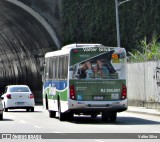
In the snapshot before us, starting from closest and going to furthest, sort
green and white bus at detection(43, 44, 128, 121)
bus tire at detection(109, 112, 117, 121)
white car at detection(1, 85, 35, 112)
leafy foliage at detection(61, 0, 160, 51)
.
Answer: green and white bus at detection(43, 44, 128, 121) → bus tire at detection(109, 112, 117, 121) → white car at detection(1, 85, 35, 112) → leafy foliage at detection(61, 0, 160, 51)

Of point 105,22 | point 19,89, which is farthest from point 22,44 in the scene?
point 19,89

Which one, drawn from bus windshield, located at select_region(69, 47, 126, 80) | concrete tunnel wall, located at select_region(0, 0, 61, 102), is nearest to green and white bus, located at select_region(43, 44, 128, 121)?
bus windshield, located at select_region(69, 47, 126, 80)

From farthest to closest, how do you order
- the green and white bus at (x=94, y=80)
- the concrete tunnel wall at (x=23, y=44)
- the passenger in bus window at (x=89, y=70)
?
the concrete tunnel wall at (x=23, y=44), the passenger in bus window at (x=89, y=70), the green and white bus at (x=94, y=80)

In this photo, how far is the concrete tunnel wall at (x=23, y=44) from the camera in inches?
2050

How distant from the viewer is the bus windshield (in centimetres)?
2667

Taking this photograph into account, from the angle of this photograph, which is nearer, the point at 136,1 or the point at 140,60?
the point at 140,60

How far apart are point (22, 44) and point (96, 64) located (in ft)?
108

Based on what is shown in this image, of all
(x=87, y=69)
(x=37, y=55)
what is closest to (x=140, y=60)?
(x=87, y=69)

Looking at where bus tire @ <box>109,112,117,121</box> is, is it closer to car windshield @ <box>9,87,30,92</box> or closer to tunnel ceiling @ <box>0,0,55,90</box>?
car windshield @ <box>9,87,30,92</box>

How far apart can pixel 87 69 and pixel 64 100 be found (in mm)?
1598

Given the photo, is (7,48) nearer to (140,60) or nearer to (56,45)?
(56,45)

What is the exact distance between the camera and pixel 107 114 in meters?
28.2

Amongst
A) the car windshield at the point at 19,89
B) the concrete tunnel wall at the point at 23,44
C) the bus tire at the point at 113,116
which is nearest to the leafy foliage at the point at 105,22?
the concrete tunnel wall at the point at 23,44

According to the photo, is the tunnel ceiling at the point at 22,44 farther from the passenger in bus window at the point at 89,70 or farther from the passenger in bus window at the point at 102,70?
the passenger in bus window at the point at 102,70
